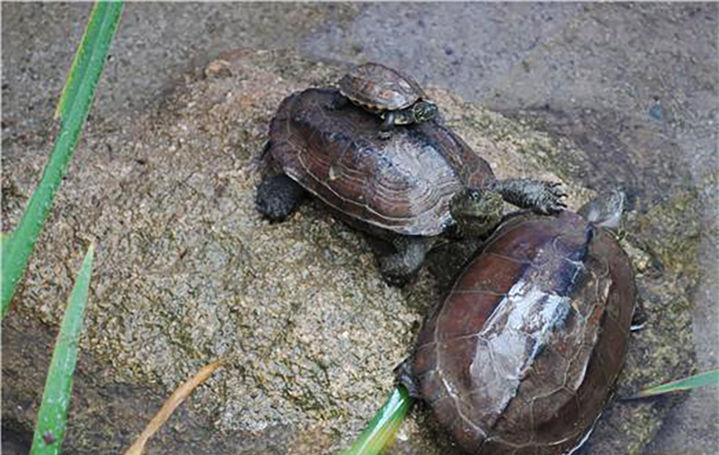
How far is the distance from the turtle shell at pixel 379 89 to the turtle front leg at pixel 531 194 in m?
0.38

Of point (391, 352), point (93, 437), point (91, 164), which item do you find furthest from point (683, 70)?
point (93, 437)

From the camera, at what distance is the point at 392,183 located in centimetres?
272

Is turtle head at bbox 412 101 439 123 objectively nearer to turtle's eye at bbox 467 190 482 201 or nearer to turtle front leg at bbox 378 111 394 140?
turtle front leg at bbox 378 111 394 140

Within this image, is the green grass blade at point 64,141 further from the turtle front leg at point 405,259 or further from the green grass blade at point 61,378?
the turtle front leg at point 405,259

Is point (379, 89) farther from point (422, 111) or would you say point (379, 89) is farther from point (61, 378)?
point (61, 378)

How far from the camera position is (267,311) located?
8.91 feet

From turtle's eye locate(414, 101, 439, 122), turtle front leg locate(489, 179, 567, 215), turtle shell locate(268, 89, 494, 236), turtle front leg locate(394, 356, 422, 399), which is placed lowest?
turtle front leg locate(394, 356, 422, 399)

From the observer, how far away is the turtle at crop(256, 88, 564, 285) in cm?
271

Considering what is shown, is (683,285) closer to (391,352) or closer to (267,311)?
(391,352)

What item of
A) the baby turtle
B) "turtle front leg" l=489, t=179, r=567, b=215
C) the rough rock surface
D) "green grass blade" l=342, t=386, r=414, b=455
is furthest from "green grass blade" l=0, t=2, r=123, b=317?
"turtle front leg" l=489, t=179, r=567, b=215

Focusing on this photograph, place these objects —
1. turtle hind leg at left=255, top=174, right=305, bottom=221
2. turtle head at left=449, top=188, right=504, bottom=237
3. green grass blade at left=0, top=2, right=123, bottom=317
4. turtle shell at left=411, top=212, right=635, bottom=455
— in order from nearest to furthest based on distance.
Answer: green grass blade at left=0, top=2, right=123, bottom=317
turtle shell at left=411, top=212, right=635, bottom=455
turtle head at left=449, top=188, right=504, bottom=237
turtle hind leg at left=255, top=174, right=305, bottom=221

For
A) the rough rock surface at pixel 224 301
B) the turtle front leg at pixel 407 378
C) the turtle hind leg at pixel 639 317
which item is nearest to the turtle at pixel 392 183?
the rough rock surface at pixel 224 301

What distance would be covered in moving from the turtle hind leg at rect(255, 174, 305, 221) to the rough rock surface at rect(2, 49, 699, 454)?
0.03m

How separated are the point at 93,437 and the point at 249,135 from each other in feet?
3.56
